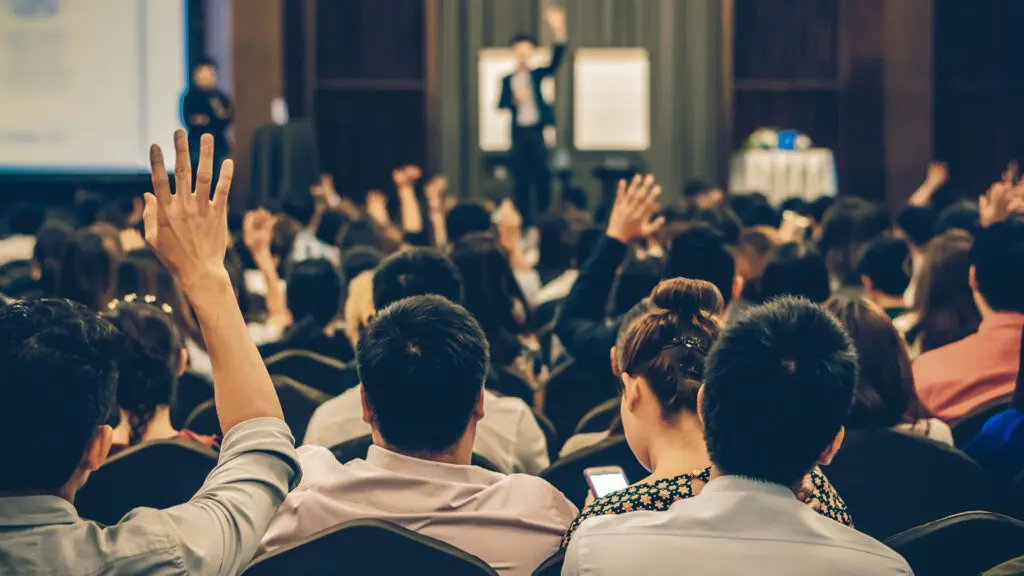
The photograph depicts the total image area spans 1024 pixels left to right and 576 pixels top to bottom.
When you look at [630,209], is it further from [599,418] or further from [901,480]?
[901,480]

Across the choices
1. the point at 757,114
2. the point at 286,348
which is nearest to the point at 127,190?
the point at 757,114

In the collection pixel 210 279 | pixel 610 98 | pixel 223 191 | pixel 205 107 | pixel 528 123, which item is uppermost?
pixel 610 98

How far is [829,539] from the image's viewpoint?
1507mm

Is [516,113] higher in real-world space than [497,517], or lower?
higher

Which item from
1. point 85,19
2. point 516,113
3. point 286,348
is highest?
point 85,19

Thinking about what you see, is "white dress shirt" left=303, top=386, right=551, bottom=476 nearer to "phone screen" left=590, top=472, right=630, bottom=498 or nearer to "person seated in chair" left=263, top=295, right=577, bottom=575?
"phone screen" left=590, top=472, right=630, bottom=498

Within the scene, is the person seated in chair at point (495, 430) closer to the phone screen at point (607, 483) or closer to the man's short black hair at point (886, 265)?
the phone screen at point (607, 483)

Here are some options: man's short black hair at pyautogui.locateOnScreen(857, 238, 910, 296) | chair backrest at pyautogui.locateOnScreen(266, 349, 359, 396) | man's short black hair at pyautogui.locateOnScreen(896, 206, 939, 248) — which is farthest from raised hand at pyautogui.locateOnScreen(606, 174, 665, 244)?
man's short black hair at pyautogui.locateOnScreen(896, 206, 939, 248)

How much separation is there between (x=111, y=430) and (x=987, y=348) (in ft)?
7.51

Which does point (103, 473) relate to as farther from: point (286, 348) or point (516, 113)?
point (516, 113)

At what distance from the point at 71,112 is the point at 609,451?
8193 mm

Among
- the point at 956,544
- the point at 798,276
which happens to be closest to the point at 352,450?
the point at 956,544

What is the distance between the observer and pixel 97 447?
1.46m

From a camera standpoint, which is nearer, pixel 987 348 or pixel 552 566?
pixel 552 566
